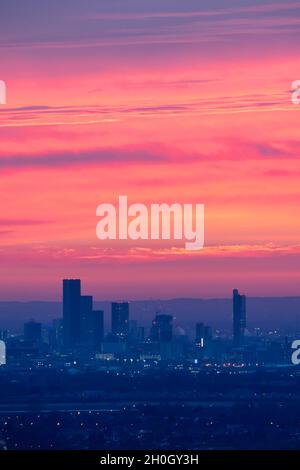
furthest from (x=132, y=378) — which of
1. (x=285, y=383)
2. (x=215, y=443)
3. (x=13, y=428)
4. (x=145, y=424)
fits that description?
(x=215, y=443)

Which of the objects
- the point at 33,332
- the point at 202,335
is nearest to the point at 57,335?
the point at 33,332

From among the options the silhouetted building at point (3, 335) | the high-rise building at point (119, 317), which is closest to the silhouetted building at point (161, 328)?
the high-rise building at point (119, 317)

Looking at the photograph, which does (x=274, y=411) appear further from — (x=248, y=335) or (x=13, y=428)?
(x=248, y=335)

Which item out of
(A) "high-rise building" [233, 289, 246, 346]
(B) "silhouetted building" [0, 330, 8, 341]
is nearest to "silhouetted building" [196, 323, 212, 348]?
(A) "high-rise building" [233, 289, 246, 346]
